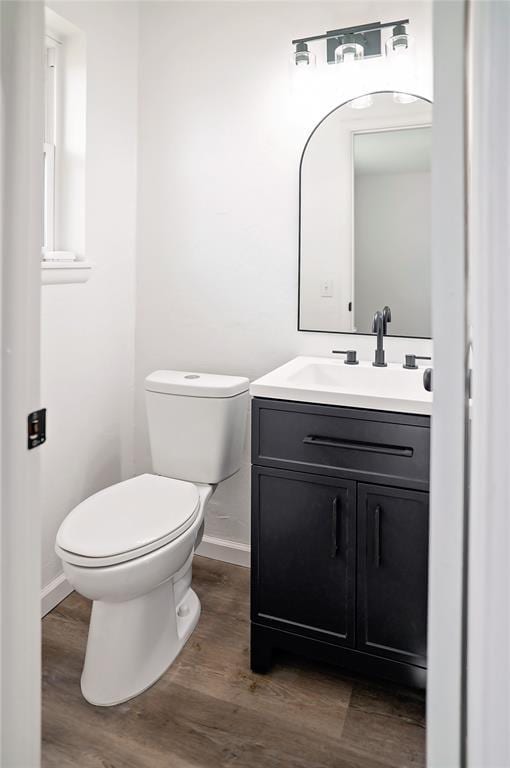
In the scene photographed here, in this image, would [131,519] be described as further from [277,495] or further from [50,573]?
[50,573]

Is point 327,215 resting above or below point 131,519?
above

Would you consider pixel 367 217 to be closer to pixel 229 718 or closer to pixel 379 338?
pixel 379 338

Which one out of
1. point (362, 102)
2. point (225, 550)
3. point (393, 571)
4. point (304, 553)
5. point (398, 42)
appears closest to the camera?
point (393, 571)

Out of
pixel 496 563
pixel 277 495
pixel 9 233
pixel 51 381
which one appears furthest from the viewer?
pixel 51 381

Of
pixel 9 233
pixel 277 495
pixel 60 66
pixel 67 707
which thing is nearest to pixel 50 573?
pixel 67 707

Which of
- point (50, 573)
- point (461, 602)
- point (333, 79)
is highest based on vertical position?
point (333, 79)

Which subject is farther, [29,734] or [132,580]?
[132,580]

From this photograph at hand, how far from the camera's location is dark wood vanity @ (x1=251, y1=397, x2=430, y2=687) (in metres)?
1.54

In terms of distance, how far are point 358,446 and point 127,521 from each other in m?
0.75

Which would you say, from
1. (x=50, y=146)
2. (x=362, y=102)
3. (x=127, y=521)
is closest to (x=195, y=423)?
(x=127, y=521)

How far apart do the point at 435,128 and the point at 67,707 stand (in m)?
1.74

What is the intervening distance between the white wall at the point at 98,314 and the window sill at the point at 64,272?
33 millimetres

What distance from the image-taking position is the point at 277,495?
168 cm

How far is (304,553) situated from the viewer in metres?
1.66
